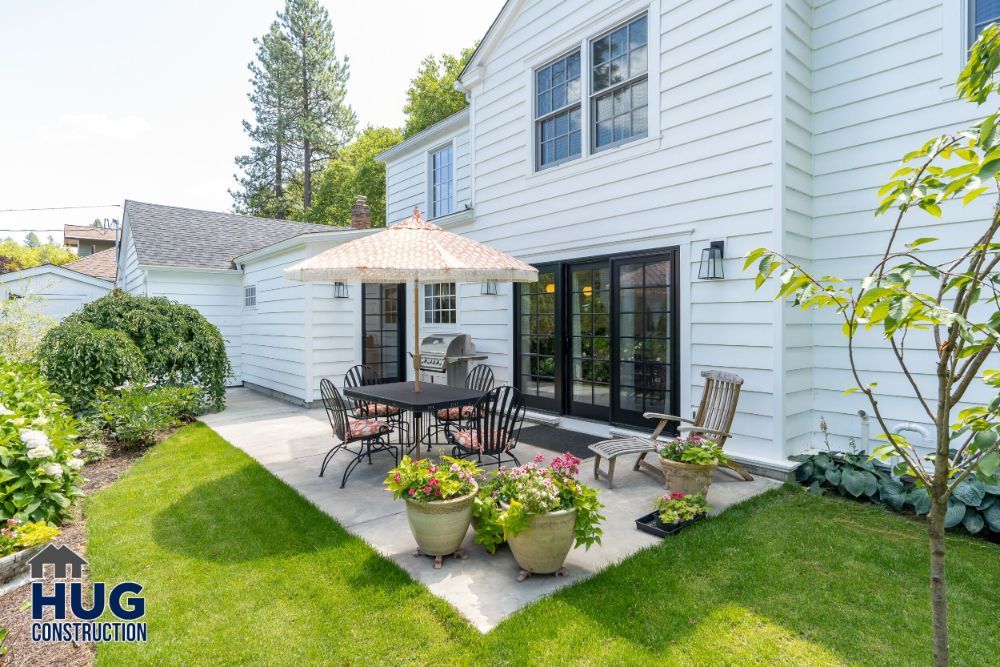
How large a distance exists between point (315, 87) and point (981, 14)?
2640cm

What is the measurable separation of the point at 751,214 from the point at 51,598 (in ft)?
18.7

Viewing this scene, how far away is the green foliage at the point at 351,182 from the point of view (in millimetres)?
23094

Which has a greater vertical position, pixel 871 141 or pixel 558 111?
pixel 558 111

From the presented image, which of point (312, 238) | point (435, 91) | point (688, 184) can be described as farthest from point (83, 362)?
point (435, 91)

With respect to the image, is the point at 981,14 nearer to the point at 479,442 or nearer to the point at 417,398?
the point at 479,442

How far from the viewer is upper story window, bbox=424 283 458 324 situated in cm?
861

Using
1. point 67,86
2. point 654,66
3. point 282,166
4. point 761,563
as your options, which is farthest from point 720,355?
point 282,166

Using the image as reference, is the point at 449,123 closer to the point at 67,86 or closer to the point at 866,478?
the point at 866,478

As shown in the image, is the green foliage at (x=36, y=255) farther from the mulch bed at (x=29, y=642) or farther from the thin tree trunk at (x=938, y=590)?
the thin tree trunk at (x=938, y=590)

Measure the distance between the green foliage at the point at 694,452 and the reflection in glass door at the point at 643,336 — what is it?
4.37ft

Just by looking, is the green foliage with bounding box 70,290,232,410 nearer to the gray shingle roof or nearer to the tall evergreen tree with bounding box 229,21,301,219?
the gray shingle roof

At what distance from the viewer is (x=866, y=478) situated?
13.3 ft

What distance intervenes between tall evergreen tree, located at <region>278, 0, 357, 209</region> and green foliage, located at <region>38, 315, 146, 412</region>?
2078 centimetres

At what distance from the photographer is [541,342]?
693 centimetres
